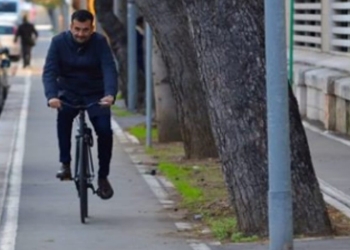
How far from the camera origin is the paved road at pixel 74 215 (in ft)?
38.0

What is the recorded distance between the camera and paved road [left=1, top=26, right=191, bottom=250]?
11.6m

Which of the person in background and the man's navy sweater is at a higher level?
the man's navy sweater

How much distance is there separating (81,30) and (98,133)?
921mm

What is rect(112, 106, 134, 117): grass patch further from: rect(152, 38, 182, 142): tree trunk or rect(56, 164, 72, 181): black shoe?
rect(56, 164, 72, 181): black shoe

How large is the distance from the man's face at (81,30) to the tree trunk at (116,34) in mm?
15416

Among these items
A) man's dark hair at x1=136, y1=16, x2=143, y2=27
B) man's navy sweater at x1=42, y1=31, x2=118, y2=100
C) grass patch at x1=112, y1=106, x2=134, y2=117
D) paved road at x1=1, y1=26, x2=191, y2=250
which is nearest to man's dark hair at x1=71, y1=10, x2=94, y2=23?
man's navy sweater at x1=42, y1=31, x2=118, y2=100

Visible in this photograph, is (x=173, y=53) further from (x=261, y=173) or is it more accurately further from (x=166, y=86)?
(x=261, y=173)

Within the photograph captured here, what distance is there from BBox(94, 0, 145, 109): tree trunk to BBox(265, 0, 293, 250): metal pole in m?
18.3

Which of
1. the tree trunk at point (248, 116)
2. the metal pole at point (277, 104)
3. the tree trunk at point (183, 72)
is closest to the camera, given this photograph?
the metal pole at point (277, 104)

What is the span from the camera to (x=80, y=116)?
1270 centimetres

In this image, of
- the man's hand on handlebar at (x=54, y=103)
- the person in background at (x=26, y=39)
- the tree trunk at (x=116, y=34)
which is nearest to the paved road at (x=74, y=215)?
the man's hand on handlebar at (x=54, y=103)

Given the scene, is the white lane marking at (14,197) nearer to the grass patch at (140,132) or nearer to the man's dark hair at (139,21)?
the grass patch at (140,132)

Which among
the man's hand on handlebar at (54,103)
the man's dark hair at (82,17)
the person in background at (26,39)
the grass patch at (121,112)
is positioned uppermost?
the man's dark hair at (82,17)

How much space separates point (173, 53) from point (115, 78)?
522 centimetres
